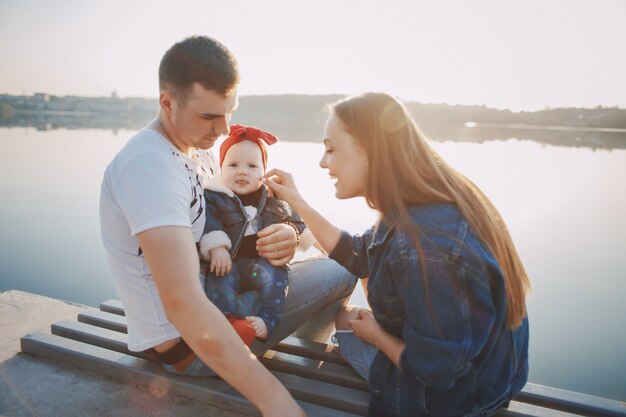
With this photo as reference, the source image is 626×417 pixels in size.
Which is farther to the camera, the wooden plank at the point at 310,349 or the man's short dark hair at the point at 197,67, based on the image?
the wooden plank at the point at 310,349

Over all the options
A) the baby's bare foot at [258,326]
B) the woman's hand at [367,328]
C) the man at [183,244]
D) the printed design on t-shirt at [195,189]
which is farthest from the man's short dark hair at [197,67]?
the woman's hand at [367,328]

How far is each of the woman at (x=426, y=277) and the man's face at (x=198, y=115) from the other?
49 centimetres

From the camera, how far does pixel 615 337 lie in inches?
161

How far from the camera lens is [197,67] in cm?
175

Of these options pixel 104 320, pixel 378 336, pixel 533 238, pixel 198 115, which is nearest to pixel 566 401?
pixel 378 336

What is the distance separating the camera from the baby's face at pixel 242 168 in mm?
2355

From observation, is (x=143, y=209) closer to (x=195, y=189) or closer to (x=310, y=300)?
(x=195, y=189)

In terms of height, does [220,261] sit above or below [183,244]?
below

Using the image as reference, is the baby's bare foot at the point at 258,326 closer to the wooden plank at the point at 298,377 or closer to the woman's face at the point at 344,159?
the wooden plank at the point at 298,377

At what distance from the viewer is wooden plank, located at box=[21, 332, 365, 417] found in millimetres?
1809

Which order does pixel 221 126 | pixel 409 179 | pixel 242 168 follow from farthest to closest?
pixel 242 168 → pixel 221 126 → pixel 409 179

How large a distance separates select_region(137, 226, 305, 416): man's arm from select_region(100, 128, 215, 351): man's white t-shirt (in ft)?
0.27

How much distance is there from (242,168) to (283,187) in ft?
1.12

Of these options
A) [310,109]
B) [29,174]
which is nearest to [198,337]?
[29,174]
